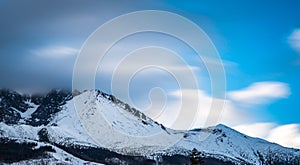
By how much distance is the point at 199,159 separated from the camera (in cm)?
6244

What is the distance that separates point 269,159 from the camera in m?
46.6

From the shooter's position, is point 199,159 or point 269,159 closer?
point 269,159

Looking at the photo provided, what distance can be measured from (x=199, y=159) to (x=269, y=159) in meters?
16.8

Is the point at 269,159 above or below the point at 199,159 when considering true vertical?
below
